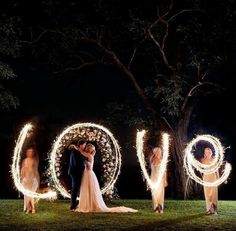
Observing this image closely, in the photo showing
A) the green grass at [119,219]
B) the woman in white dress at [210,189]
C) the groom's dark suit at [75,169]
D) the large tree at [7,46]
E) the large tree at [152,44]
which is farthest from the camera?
the large tree at [152,44]

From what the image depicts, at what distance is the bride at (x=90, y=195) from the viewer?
1717 cm

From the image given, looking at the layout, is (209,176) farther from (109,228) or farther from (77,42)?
(77,42)

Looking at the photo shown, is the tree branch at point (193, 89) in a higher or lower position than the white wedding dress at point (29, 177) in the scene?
higher

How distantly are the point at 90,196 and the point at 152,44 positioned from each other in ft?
31.2

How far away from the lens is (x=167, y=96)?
74.1ft

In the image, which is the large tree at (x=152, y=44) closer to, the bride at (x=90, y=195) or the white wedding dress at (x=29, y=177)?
the bride at (x=90, y=195)

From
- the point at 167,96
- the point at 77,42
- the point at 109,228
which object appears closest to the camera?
the point at 109,228

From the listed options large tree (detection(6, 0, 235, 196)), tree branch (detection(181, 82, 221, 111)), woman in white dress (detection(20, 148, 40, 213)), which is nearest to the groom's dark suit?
woman in white dress (detection(20, 148, 40, 213))

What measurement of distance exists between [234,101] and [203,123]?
250cm

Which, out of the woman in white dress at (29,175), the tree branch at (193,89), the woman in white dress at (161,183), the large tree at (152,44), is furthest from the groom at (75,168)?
the tree branch at (193,89)

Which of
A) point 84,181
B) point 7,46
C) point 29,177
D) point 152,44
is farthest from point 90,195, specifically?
point 152,44

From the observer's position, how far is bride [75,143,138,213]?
17172 millimetres

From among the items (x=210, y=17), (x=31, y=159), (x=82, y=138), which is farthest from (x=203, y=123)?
(x=31, y=159)

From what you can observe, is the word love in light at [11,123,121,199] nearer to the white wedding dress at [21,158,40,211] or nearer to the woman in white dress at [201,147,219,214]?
the white wedding dress at [21,158,40,211]
